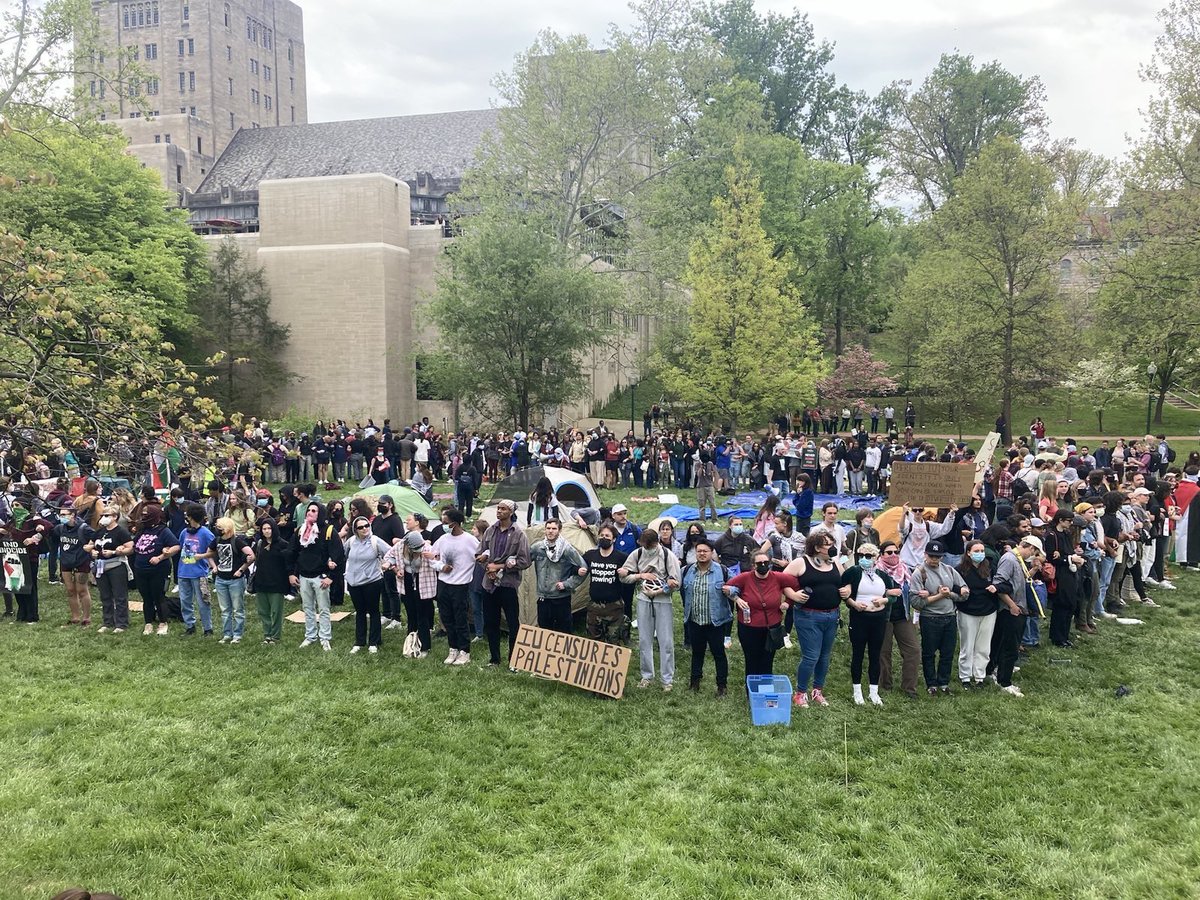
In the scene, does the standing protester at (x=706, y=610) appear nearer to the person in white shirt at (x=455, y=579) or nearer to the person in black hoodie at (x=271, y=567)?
the person in white shirt at (x=455, y=579)

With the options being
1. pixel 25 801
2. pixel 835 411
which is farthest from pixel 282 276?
pixel 25 801

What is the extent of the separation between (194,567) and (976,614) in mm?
9684

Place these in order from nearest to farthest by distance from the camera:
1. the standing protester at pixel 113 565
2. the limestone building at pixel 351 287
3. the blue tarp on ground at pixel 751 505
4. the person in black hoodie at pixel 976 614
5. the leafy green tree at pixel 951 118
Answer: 1. the person in black hoodie at pixel 976 614
2. the standing protester at pixel 113 565
3. the blue tarp on ground at pixel 751 505
4. the limestone building at pixel 351 287
5. the leafy green tree at pixel 951 118

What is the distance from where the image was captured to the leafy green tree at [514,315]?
97.1 ft

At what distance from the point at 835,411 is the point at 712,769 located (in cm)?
3196

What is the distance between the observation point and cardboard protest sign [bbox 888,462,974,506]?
13.7 metres

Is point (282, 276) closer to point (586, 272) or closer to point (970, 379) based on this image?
point (586, 272)

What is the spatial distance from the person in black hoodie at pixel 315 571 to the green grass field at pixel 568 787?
791 millimetres

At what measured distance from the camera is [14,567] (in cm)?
1184

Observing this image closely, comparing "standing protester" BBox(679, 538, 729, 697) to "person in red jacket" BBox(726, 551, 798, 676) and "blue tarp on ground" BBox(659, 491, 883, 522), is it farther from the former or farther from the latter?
"blue tarp on ground" BBox(659, 491, 883, 522)

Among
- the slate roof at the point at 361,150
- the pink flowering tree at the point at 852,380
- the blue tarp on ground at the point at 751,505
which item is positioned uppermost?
the slate roof at the point at 361,150

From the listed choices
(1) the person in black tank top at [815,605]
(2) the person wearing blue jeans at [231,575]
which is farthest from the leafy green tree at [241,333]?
(1) the person in black tank top at [815,605]

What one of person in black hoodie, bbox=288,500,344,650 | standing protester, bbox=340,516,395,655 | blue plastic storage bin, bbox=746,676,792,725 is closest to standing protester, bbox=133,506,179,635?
person in black hoodie, bbox=288,500,344,650

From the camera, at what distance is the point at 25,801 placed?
6934 millimetres
